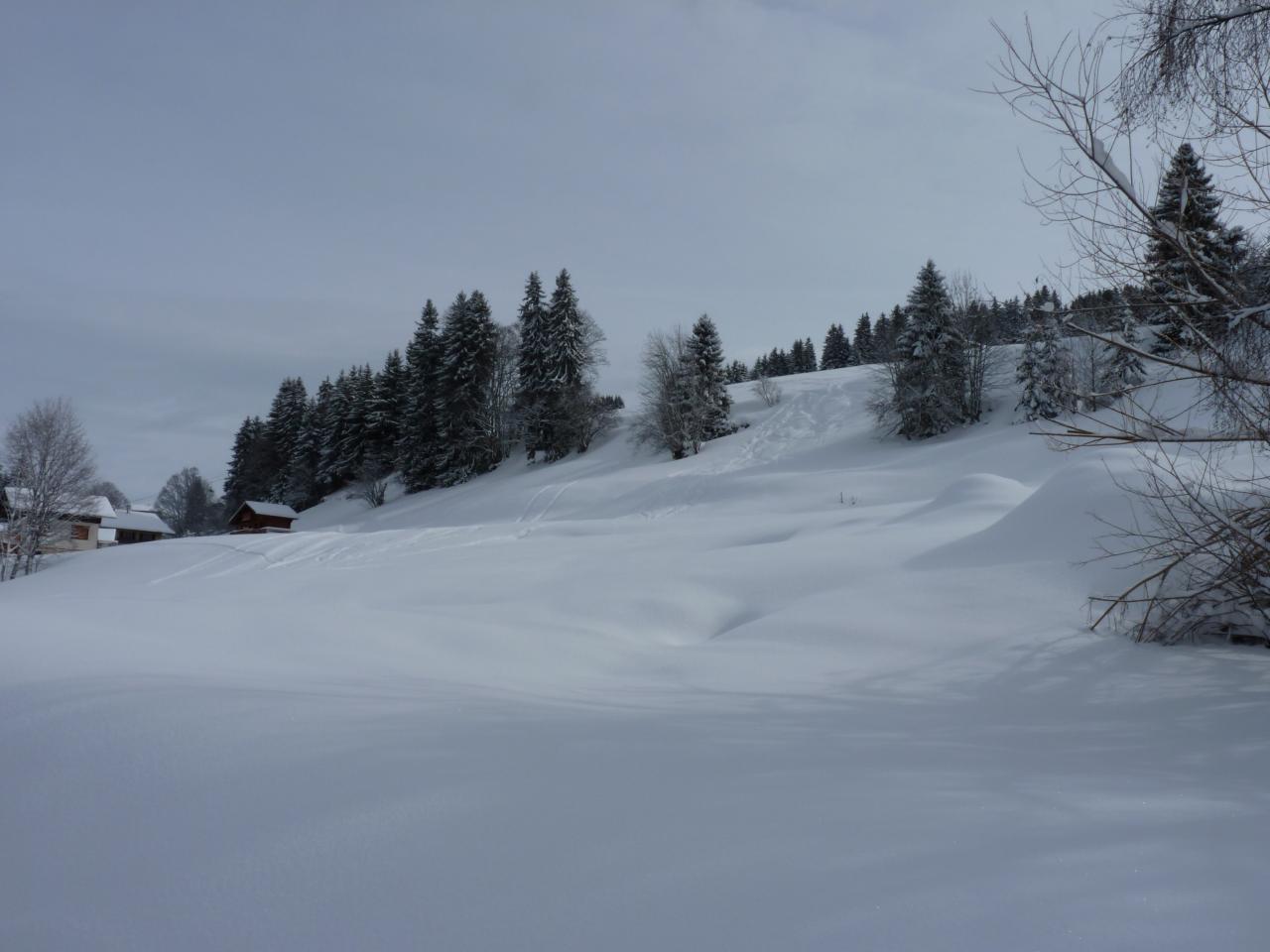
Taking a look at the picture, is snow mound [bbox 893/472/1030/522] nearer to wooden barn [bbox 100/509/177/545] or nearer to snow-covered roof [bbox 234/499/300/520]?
snow-covered roof [bbox 234/499/300/520]

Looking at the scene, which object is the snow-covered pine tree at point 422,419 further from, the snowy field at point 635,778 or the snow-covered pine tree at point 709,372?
the snowy field at point 635,778

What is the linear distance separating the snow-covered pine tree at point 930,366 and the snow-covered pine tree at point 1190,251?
99.1 feet

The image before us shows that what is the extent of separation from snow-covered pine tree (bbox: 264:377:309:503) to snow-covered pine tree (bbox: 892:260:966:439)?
161 ft

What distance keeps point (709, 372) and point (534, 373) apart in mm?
11875

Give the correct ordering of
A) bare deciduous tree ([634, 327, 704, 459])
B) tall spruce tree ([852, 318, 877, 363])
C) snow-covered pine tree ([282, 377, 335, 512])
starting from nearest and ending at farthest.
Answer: bare deciduous tree ([634, 327, 704, 459]) < snow-covered pine tree ([282, 377, 335, 512]) < tall spruce tree ([852, 318, 877, 363])

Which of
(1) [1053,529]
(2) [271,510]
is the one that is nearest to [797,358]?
(2) [271,510]

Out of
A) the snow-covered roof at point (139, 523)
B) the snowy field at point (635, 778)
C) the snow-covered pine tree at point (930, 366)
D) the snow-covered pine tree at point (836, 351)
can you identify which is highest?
the snow-covered pine tree at point (836, 351)

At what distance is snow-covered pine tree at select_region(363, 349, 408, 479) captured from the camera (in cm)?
4988

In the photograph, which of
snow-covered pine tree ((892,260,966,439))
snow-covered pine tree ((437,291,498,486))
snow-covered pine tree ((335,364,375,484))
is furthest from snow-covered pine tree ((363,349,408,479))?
snow-covered pine tree ((892,260,966,439))

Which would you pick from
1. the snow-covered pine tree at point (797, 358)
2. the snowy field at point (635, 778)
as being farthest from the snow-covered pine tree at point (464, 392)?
the snow-covered pine tree at point (797, 358)

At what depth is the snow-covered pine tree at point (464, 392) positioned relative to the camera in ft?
148

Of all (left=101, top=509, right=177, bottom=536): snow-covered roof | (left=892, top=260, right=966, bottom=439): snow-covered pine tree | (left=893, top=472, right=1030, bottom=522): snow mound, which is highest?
(left=892, top=260, right=966, bottom=439): snow-covered pine tree

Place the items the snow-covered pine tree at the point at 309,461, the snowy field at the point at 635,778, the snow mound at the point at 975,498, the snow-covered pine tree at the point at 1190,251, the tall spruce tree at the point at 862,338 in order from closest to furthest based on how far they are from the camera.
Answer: the snowy field at the point at 635,778 → the snow-covered pine tree at the point at 1190,251 → the snow mound at the point at 975,498 → the snow-covered pine tree at the point at 309,461 → the tall spruce tree at the point at 862,338

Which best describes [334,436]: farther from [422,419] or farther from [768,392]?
[768,392]
